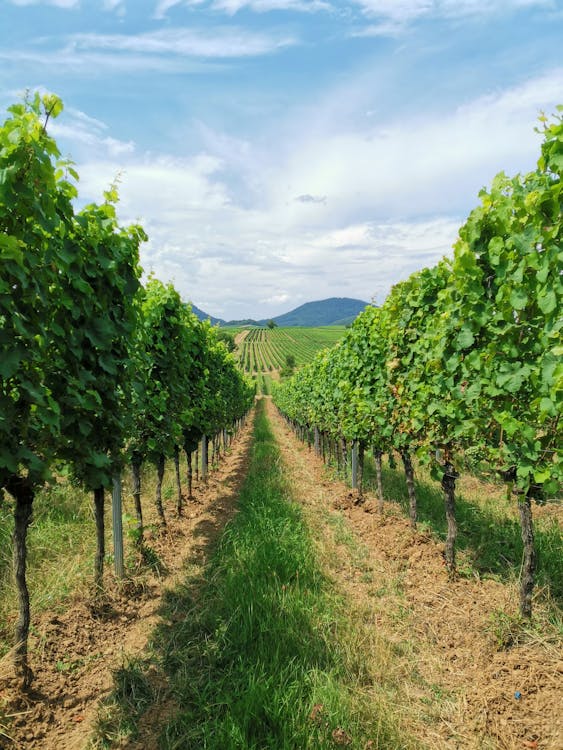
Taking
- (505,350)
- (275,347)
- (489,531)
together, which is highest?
(275,347)

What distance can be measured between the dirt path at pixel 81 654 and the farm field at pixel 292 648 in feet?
0.05

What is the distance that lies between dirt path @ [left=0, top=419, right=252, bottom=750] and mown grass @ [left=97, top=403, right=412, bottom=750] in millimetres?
252

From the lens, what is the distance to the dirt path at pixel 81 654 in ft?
11.0

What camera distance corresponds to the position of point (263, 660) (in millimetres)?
3859

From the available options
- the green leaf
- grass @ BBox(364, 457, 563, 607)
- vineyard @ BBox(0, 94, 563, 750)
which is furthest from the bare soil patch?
the green leaf

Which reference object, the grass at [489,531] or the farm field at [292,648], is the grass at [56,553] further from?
the grass at [489,531]

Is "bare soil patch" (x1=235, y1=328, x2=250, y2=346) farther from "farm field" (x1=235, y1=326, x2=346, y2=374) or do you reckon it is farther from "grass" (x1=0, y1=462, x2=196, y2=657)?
"grass" (x1=0, y1=462, x2=196, y2=657)

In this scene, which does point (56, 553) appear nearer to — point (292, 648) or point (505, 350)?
point (292, 648)

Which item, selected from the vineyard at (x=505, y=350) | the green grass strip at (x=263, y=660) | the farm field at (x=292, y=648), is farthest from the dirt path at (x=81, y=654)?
the vineyard at (x=505, y=350)

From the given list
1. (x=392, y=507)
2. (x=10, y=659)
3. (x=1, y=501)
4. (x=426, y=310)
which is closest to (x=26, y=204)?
(x=1, y=501)

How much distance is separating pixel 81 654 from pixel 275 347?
119 metres

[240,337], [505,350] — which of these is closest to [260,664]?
[505,350]

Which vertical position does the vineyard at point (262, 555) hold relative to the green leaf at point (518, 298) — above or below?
below

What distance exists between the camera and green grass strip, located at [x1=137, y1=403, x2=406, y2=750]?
3104 mm
